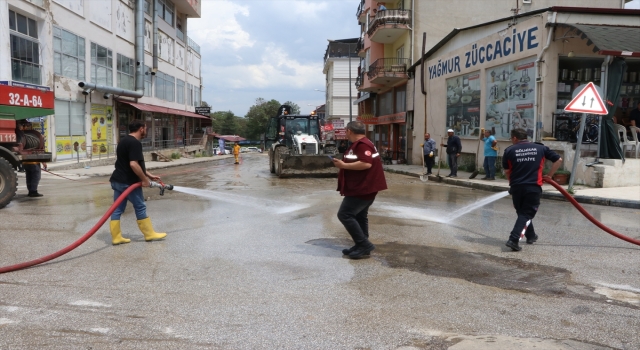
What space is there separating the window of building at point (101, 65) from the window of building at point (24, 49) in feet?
18.8

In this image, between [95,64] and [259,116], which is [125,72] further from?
[259,116]

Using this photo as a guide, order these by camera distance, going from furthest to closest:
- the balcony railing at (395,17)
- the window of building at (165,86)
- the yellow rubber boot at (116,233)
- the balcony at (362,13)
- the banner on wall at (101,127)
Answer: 1. the balcony at (362,13)
2. the window of building at (165,86)
3. the balcony railing at (395,17)
4. the banner on wall at (101,127)
5. the yellow rubber boot at (116,233)

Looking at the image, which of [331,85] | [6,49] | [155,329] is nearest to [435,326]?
[155,329]

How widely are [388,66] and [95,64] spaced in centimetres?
1780

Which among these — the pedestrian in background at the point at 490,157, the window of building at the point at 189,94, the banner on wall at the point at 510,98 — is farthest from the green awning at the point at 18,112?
the window of building at the point at 189,94

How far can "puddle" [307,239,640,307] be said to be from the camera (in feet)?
16.5

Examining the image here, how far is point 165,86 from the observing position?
42188mm

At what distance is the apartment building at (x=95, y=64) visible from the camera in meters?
22.2

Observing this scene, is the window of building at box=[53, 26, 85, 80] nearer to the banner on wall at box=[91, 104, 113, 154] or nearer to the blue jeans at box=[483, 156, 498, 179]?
the banner on wall at box=[91, 104, 113, 154]

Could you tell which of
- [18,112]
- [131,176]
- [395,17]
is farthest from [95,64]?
[131,176]

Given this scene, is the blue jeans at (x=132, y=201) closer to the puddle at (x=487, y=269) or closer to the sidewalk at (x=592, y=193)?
the puddle at (x=487, y=269)

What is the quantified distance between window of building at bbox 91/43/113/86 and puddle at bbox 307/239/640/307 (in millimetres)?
26367

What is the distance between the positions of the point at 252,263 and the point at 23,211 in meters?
6.22

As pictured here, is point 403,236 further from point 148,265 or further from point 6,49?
point 6,49
